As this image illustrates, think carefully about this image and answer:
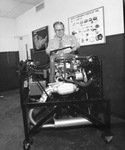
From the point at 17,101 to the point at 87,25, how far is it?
9.63 feet

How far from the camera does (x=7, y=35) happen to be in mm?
5879

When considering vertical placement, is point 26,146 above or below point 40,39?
below

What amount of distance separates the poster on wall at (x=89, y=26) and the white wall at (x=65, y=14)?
0.09 m

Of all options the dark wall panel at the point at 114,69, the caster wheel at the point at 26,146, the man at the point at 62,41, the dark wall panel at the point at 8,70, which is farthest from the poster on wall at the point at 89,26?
the dark wall panel at the point at 8,70

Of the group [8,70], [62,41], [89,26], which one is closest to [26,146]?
[62,41]

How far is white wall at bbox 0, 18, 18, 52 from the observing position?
5.74 m

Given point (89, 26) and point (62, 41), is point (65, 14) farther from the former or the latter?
point (62, 41)

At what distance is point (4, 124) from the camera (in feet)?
9.58

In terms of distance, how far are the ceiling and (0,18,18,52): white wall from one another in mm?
372

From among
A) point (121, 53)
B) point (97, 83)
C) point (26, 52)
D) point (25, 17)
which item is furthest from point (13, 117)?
point (25, 17)

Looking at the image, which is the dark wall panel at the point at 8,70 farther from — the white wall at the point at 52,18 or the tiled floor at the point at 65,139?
the tiled floor at the point at 65,139

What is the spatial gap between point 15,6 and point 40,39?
1304 millimetres

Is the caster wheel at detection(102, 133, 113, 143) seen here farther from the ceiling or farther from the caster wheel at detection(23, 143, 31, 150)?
the ceiling

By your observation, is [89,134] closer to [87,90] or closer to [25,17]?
[87,90]
